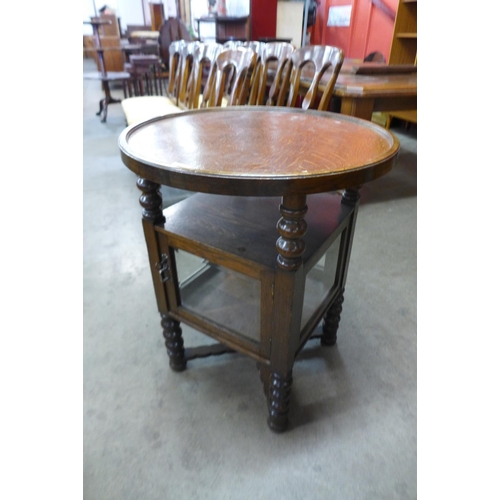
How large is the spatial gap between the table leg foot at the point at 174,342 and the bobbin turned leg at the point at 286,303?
342 millimetres

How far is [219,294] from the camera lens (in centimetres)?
101

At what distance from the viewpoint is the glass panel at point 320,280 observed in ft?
3.18

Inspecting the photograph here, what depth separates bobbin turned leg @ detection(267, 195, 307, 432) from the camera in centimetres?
69

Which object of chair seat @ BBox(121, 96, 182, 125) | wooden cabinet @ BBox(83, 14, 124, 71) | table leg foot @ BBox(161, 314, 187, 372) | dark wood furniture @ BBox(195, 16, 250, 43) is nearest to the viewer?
table leg foot @ BBox(161, 314, 187, 372)

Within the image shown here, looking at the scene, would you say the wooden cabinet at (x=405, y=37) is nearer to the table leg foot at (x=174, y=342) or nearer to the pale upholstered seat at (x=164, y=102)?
the pale upholstered seat at (x=164, y=102)

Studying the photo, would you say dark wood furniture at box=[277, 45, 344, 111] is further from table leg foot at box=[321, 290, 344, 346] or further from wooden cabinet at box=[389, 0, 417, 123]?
wooden cabinet at box=[389, 0, 417, 123]

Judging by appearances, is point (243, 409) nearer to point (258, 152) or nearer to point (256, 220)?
point (256, 220)

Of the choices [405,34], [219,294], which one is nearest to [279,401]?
[219,294]

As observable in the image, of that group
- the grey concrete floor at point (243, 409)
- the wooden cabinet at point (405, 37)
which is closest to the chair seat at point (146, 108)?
the grey concrete floor at point (243, 409)

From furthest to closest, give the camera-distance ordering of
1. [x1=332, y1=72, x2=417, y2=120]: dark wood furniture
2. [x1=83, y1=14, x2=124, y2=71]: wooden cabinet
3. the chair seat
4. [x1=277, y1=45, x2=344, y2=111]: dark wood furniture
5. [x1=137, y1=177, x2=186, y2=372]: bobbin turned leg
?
1. [x1=83, y1=14, x2=124, y2=71]: wooden cabinet
2. the chair seat
3. [x1=332, y1=72, x2=417, y2=120]: dark wood furniture
4. [x1=277, y1=45, x2=344, y2=111]: dark wood furniture
5. [x1=137, y1=177, x2=186, y2=372]: bobbin turned leg

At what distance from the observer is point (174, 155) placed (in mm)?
777

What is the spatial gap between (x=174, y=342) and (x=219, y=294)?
26 centimetres

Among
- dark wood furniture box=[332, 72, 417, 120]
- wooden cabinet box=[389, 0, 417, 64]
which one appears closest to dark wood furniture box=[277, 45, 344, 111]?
dark wood furniture box=[332, 72, 417, 120]

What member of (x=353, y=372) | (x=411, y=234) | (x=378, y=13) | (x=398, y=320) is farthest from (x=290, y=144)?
(x=378, y=13)
